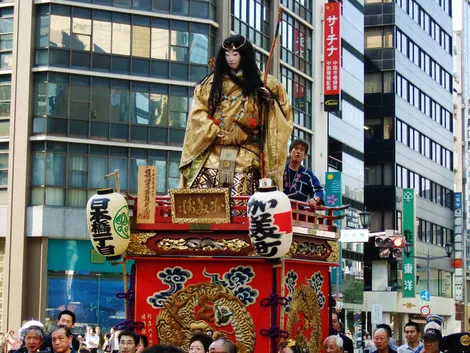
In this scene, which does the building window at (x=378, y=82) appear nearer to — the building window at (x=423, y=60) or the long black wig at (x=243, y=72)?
the building window at (x=423, y=60)

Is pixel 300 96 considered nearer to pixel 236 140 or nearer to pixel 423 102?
pixel 423 102

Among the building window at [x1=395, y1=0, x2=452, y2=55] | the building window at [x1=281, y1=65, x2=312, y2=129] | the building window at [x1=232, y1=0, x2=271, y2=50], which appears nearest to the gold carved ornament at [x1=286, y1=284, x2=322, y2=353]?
the building window at [x1=232, y1=0, x2=271, y2=50]

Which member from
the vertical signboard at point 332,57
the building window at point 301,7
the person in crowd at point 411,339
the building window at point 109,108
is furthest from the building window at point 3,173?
the person in crowd at point 411,339

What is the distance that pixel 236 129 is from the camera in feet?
44.8

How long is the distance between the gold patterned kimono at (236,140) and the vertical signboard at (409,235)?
45.3 m

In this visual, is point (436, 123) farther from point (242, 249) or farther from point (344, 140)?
point (242, 249)

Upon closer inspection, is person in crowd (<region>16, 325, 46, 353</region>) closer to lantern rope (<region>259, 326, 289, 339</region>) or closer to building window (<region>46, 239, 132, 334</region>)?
lantern rope (<region>259, 326, 289, 339</region>)

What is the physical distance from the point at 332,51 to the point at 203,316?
1526 inches

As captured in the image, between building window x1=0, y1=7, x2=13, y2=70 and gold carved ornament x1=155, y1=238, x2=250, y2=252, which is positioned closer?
gold carved ornament x1=155, y1=238, x2=250, y2=252

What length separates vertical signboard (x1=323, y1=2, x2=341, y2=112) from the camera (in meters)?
50.4

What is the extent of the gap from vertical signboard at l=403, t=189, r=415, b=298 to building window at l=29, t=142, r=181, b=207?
22565 millimetres

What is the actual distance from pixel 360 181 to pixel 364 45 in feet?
29.2

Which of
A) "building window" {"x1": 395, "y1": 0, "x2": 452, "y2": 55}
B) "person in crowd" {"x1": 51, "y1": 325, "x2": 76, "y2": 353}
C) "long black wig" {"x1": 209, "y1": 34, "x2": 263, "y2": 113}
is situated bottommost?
"person in crowd" {"x1": 51, "y1": 325, "x2": 76, "y2": 353}

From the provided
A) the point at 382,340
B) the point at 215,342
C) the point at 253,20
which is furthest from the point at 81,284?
the point at 215,342
